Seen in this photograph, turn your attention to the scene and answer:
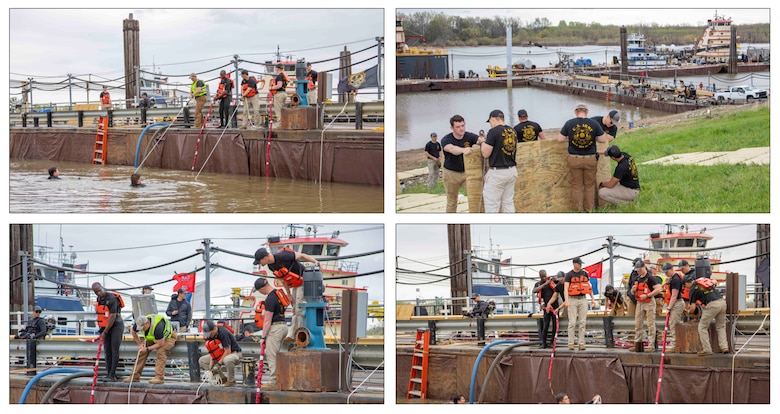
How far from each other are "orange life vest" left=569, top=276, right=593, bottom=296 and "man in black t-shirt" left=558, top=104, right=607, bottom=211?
2.79 ft

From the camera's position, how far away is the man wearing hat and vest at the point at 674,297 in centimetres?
1085

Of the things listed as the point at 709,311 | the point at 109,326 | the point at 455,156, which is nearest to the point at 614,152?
the point at 455,156

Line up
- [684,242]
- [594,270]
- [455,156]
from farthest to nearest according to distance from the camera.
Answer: [594,270] → [684,242] → [455,156]

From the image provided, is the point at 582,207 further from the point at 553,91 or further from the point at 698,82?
the point at 698,82

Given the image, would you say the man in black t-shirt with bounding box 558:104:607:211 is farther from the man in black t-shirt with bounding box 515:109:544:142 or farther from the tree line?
the tree line

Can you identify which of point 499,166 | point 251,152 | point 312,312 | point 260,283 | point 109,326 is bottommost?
point 109,326

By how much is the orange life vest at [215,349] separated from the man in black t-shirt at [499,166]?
3.32 meters

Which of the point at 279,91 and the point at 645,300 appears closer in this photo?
→ the point at 645,300

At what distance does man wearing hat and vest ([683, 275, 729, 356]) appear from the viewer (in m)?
10.4

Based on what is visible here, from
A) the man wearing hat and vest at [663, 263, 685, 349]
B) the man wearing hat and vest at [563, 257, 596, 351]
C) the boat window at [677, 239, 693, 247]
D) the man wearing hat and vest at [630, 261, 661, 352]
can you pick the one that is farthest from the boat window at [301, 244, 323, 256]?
the man wearing hat and vest at [663, 263, 685, 349]

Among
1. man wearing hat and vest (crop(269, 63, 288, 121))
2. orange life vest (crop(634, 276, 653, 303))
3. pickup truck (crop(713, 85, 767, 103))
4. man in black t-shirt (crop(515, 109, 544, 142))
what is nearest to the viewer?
man in black t-shirt (crop(515, 109, 544, 142))

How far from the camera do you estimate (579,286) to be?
11.4 meters

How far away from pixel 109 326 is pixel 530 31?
613cm

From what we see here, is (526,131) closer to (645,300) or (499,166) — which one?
(499,166)
